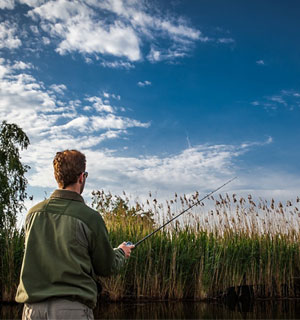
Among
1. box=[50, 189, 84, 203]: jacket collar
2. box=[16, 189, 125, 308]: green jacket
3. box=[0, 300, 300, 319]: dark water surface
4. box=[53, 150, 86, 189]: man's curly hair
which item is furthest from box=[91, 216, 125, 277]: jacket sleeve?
box=[0, 300, 300, 319]: dark water surface

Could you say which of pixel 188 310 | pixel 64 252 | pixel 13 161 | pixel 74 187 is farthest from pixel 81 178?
pixel 13 161

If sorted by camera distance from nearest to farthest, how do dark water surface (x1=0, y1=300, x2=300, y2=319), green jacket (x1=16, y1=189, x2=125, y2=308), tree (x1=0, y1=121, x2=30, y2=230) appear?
green jacket (x1=16, y1=189, x2=125, y2=308) < dark water surface (x1=0, y1=300, x2=300, y2=319) < tree (x1=0, y1=121, x2=30, y2=230)

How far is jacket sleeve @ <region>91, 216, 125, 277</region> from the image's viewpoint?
7.68 feet

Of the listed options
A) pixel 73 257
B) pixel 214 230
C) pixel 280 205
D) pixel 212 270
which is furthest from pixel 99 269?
pixel 280 205

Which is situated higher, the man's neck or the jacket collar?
the man's neck

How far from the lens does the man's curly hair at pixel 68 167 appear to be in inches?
96.3

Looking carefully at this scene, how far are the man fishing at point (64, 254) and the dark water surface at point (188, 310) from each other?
509cm

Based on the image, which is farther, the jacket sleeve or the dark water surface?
the dark water surface

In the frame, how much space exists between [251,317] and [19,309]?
4.47 meters

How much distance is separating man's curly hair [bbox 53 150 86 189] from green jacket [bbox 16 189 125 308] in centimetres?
7

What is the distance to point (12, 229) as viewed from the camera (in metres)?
9.16

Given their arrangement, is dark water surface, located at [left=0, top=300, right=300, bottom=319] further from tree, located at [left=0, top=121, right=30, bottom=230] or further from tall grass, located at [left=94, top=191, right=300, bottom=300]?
tree, located at [left=0, top=121, right=30, bottom=230]

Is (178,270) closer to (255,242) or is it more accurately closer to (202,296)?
(202,296)

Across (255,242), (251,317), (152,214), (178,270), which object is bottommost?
(251,317)
